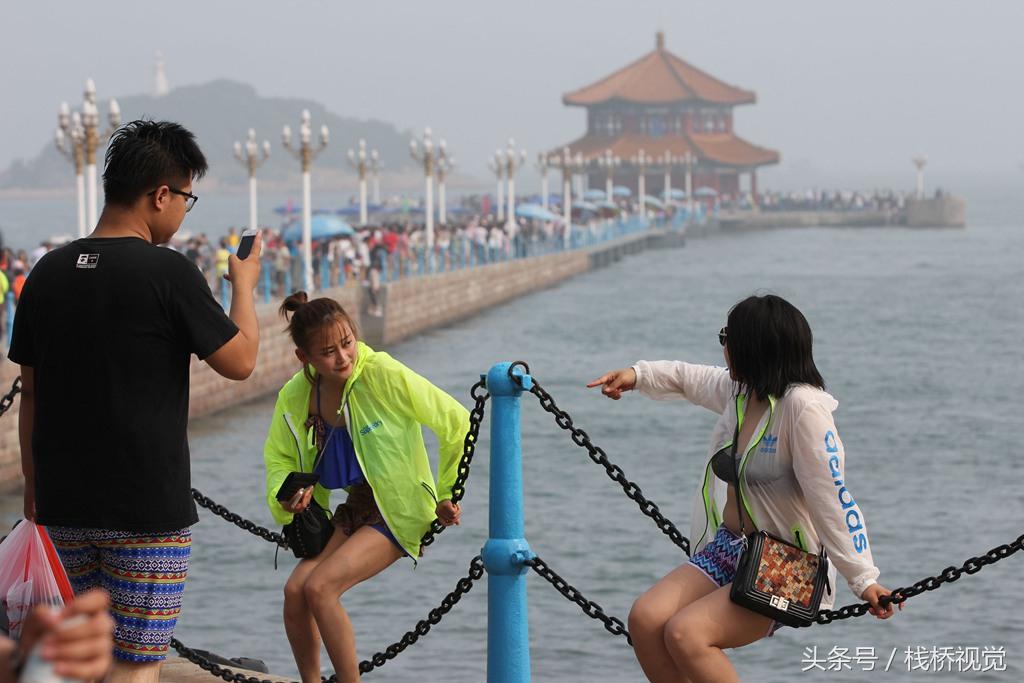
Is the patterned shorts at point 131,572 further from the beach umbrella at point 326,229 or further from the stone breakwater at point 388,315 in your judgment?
the beach umbrella at point 326,229

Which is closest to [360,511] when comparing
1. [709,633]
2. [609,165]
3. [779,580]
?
[709,633]

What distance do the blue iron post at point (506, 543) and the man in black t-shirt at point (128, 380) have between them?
3.06 feet

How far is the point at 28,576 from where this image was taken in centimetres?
341

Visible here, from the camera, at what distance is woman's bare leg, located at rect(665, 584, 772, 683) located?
3.84 meters

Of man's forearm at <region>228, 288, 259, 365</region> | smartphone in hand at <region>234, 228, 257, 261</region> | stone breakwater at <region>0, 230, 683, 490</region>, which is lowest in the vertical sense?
stone breakwater at <region>0, 230, 683, 490</region>

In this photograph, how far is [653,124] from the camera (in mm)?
107875

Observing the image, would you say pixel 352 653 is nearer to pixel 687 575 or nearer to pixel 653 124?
pixel 687 575

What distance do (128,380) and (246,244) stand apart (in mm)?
500

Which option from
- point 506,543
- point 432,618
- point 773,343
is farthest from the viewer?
point 432,618

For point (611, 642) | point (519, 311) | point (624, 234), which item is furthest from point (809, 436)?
point (624, 234)

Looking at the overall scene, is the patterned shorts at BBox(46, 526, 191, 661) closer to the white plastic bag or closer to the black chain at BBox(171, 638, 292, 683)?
the white plastic bag

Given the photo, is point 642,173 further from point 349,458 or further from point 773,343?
point 773,343

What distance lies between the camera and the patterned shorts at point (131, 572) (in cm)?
352

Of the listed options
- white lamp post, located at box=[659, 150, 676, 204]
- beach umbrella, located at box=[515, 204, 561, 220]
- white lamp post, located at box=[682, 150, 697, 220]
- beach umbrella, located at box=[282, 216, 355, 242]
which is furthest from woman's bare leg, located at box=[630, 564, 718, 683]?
white lamp post, located at box=[682, 150, 697, 220]
